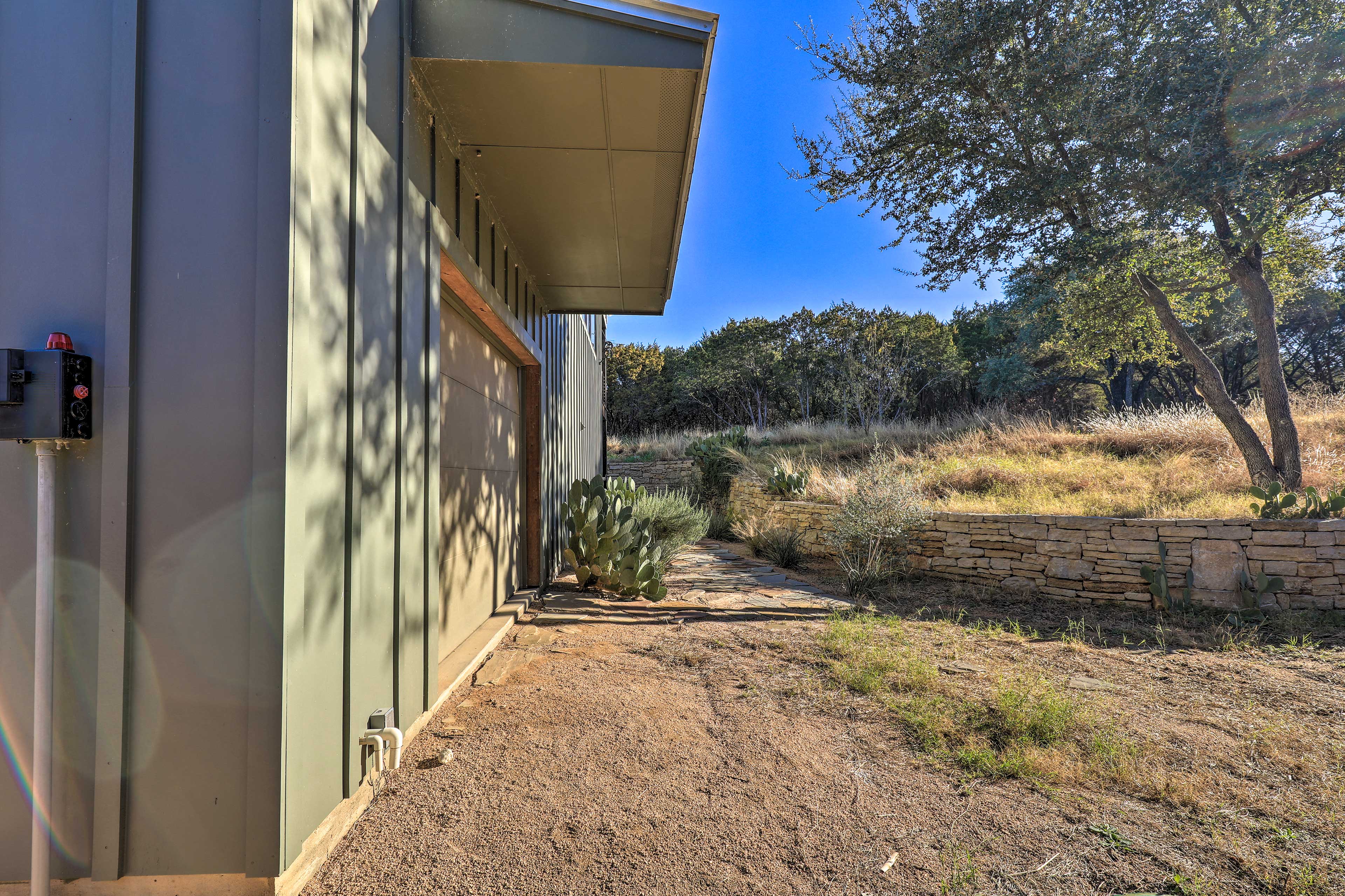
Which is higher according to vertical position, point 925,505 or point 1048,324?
point 1048,324

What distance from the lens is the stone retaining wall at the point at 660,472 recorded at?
48.5 feet

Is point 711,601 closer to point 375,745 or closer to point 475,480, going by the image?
point 475,480

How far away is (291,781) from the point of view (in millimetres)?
1671

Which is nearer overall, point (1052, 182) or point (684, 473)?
point (1052, 182)

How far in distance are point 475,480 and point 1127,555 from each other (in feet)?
19.1

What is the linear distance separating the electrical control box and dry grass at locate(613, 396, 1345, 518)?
7.28 meters

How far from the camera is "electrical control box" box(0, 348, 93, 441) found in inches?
58.6

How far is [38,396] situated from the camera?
1511 mm

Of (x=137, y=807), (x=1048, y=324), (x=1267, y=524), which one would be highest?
(x=1048, y=324)

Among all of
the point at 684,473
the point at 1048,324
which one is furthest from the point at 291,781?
the point at 684,473

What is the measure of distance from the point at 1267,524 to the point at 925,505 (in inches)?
114

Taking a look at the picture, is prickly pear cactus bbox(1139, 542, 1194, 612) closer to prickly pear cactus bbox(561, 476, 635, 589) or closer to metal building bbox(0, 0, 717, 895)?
prickly pear cactus bbox(561, 476, 635, 589)

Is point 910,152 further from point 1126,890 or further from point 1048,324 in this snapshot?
point 1126,890

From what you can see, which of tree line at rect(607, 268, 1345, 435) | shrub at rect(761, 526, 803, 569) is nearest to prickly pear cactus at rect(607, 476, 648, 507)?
shrub at rect(761, 526, 803, 569)
